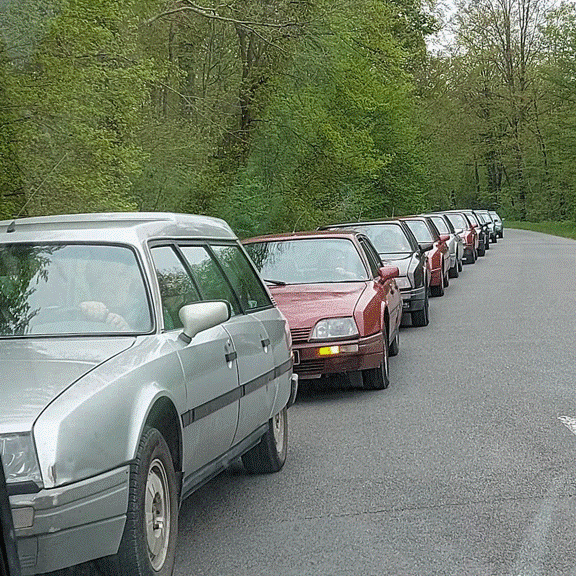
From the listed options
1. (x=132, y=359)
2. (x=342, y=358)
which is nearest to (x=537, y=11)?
(x=342, y=358)

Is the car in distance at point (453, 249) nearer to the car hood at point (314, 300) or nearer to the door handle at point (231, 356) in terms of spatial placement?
the car hood at point (314, 300)

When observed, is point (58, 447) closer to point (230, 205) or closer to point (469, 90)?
point (230, 205)

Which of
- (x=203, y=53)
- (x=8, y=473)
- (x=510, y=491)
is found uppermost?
(x=203, y=53)

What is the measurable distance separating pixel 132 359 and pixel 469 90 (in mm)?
89006

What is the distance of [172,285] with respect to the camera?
580cm

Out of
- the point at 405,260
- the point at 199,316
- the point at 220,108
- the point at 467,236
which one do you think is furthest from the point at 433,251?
the point at 199,316

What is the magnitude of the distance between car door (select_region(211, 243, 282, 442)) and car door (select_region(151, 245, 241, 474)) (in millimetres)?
208

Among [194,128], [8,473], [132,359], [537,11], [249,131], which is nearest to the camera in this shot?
[8,473]

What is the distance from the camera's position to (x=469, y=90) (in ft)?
299

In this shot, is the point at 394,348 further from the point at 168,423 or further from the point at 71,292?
the point at 168,423

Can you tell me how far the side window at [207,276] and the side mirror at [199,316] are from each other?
0.73 m

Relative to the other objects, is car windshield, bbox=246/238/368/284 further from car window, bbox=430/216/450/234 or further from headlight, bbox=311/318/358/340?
car window, bbox=430/216/450/234

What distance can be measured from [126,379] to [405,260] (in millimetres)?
12611

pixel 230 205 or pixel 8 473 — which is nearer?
pixel 8 473
